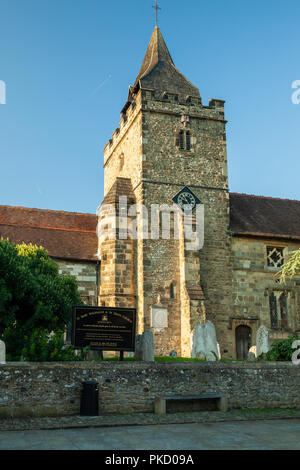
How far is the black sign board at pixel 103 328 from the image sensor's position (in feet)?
41.0

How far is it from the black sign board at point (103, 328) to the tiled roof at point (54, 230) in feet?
40.7

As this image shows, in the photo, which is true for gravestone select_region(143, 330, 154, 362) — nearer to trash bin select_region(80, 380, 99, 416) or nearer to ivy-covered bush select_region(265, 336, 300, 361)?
trash bin select_region(80, 380, 99, 416)

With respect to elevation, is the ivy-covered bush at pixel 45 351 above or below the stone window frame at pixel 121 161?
below

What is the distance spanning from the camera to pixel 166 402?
11906 mm

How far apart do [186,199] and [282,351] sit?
470 inches

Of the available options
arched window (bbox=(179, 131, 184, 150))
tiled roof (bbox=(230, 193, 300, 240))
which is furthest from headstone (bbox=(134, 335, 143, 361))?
arched window (bbox=(179, 131, 184, 150))

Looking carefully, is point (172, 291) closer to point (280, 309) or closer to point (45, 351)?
point (280, 309)

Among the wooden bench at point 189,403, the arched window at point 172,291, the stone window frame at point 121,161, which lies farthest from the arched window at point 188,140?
the wooden bench at point 189,403

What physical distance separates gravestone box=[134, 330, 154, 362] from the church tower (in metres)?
8.54

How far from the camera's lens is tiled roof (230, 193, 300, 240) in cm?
2684

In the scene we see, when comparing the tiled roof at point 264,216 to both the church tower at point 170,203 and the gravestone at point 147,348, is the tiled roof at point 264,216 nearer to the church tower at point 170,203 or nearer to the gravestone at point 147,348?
the church tower at point 170,203

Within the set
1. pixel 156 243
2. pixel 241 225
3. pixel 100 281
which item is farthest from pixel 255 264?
pixel 100 281

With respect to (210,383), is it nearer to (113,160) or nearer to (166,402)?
(166,402)

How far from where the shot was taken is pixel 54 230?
27.6 m
